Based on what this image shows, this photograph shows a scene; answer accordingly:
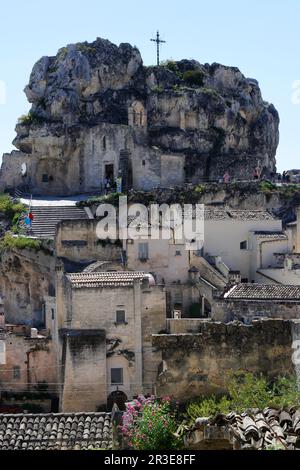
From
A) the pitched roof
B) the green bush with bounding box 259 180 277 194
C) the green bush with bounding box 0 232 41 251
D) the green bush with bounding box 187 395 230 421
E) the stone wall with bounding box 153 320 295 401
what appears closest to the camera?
the green bush with bounding box 187 395 230 421

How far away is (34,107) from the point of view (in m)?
70.7

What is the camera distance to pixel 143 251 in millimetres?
50375

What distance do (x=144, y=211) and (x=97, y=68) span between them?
16058mm

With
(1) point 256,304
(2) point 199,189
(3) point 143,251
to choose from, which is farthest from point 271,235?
(1) point 256,304

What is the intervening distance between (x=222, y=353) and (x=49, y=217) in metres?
27.0

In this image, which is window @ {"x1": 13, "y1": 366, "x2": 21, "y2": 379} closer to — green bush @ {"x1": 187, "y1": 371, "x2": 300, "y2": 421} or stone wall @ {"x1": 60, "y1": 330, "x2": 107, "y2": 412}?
stone wall @ {"x1": 60, "y1": 330, "x2": 107, "y2": 412}

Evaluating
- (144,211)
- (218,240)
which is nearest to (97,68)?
(144,211)

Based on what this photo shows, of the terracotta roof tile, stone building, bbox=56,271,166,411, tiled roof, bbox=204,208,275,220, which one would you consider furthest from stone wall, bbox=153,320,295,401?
tiled roof, bbox=204,208,275,220

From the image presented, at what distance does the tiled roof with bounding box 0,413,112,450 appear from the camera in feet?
92.6

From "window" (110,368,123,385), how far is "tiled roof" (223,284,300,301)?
5900 millimetres

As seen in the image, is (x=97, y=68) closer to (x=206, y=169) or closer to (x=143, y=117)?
(x=143, y=117)

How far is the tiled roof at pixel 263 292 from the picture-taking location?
4359 cm

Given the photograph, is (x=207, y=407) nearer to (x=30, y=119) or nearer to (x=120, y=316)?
(x=120, y=316)
